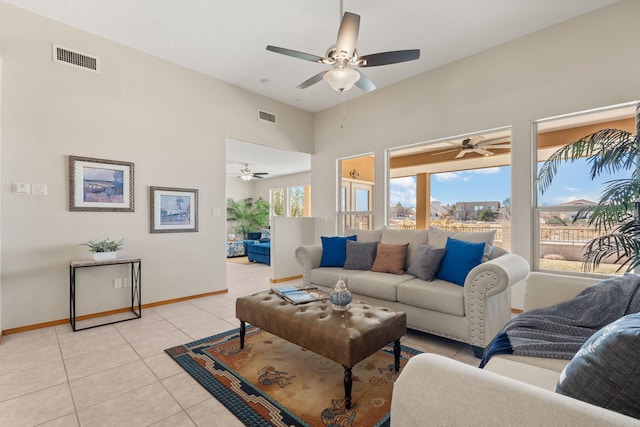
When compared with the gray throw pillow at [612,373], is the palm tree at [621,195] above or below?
above

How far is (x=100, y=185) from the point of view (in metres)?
3.55

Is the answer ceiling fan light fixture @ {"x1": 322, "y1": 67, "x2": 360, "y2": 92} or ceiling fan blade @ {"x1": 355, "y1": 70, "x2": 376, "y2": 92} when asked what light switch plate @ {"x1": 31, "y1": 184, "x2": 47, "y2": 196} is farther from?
ceiling fan blade @ {"x1": 355, "y1": 70, "x2": 376, "y2": 92}

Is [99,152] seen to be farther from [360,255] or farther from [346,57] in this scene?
[360,255]

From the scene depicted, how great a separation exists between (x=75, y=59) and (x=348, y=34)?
3.08m

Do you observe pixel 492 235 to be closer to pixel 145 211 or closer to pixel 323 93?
pixel 323 93

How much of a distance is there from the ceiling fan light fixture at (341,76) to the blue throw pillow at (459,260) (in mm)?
1868

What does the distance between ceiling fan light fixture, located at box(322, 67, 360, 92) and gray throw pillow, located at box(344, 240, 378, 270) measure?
195cm

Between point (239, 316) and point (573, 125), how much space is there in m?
3.96

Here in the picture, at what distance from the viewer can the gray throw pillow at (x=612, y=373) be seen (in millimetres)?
770

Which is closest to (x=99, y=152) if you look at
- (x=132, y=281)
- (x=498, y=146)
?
(x=132, y=281)

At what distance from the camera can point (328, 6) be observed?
2.96 meters

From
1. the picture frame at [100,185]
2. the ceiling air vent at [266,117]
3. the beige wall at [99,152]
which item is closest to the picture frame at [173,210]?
the beige wall at [99,152]

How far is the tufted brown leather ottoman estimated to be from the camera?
1831mm

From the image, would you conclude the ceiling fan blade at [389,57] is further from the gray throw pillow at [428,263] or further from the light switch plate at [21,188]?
the light switch plate at [21,188]
